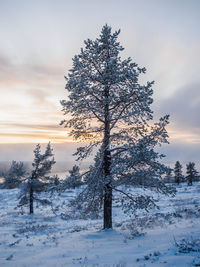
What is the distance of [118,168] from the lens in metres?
8.48

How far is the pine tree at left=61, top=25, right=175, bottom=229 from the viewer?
8.99 metres

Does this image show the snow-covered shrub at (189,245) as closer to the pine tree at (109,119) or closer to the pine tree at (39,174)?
the pine tree at (109,119)

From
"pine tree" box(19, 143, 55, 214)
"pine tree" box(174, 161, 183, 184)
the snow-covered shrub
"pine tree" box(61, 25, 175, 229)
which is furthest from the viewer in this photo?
"pine tree" box(174, 161, 183, 184)

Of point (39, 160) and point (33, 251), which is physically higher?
point (39, 160)

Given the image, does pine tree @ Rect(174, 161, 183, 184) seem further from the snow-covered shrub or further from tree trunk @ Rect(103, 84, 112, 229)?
the snow-covered shrub

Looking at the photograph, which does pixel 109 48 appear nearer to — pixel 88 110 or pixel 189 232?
pixel 88 110

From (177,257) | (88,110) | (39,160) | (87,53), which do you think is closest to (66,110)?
(88,110)

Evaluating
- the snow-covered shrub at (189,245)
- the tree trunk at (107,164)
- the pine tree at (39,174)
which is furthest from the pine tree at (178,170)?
the snow-covered shrub at (189,245)

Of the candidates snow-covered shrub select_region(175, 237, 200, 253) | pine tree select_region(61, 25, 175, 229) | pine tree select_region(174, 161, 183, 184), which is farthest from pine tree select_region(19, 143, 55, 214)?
pine tree select_region(174, 161, 183, 184)

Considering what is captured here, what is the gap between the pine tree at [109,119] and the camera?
899 cm

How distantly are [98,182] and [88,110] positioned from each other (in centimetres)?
401

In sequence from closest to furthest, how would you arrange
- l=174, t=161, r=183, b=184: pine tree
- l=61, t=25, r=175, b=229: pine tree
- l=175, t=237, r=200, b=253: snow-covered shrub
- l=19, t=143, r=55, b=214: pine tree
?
l=175, t=237, r=200, b=253: snow-covered shrub
l=61, t=25, r=175, b=229: pine tree
l=19, t=143, r=55, b=214: pine tree
l=174, t=161, r=183, b=184: pine tree

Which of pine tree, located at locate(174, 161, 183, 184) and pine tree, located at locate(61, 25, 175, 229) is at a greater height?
pine tree, located at locate(61, 25, 175, 229)

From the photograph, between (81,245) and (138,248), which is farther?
(81,245)
